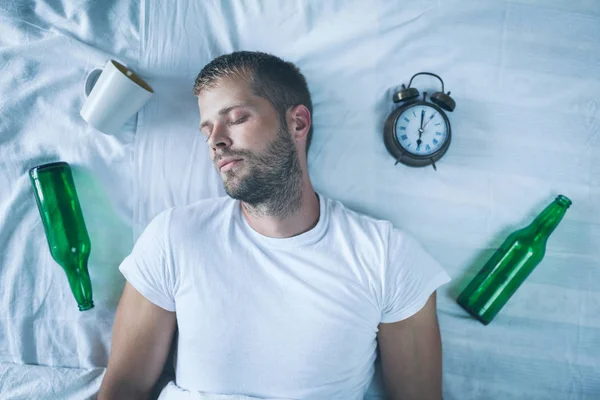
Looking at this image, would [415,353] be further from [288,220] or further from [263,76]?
[263,76]

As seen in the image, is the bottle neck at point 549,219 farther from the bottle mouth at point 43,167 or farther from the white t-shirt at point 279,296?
the bottle mouth at point 43,167

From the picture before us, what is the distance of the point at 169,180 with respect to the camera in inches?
44.8

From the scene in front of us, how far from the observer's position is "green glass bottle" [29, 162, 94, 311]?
1.09 meters

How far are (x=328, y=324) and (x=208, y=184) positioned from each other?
0.47m

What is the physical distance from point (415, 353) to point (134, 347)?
64 cm

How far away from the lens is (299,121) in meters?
1.02

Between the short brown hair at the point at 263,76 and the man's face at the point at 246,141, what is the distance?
2cm

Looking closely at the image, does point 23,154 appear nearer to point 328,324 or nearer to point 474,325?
point 328,324

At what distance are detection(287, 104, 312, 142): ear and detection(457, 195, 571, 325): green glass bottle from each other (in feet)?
1.88

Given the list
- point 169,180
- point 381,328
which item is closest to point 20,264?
point 169,180

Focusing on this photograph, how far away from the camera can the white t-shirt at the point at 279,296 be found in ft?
Answer: 3.18

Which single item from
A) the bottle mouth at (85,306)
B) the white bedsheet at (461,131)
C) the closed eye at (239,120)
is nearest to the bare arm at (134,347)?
the bottle mouth at (85,306)

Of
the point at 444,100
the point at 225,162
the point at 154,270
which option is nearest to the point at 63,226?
the point at 154,270

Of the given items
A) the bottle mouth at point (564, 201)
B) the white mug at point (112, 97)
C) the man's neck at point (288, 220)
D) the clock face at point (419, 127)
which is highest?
the white mug at point (112, 97)
